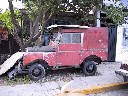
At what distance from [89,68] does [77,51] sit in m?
0.91

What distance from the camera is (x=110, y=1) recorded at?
13562 millimetres

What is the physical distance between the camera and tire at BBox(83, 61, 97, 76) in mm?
10266

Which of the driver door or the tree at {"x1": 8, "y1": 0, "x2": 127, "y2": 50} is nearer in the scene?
the driver door

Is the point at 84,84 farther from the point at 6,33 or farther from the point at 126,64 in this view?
the point at 6,33

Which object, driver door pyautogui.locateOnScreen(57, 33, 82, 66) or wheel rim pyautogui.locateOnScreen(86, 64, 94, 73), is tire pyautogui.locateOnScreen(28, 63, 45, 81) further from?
wheel rim pyautogui.locateOnScreen(86, 64, 94, 73)

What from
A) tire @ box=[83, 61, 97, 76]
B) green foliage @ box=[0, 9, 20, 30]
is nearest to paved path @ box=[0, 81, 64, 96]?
tire @ box=[83, 61, 97, 76]

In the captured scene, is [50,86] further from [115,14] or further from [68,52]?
[115,14]

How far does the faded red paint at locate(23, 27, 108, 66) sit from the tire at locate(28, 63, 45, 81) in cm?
27

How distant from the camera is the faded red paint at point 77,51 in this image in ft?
31.8

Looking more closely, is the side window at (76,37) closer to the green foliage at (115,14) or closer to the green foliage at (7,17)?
the green foliage at (115,14)

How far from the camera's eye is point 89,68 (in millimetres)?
10289

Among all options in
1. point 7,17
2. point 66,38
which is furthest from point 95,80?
point 7,17

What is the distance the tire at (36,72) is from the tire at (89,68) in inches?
70.1

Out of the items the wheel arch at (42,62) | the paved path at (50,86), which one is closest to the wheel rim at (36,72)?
the wheel arch at (42,62)
